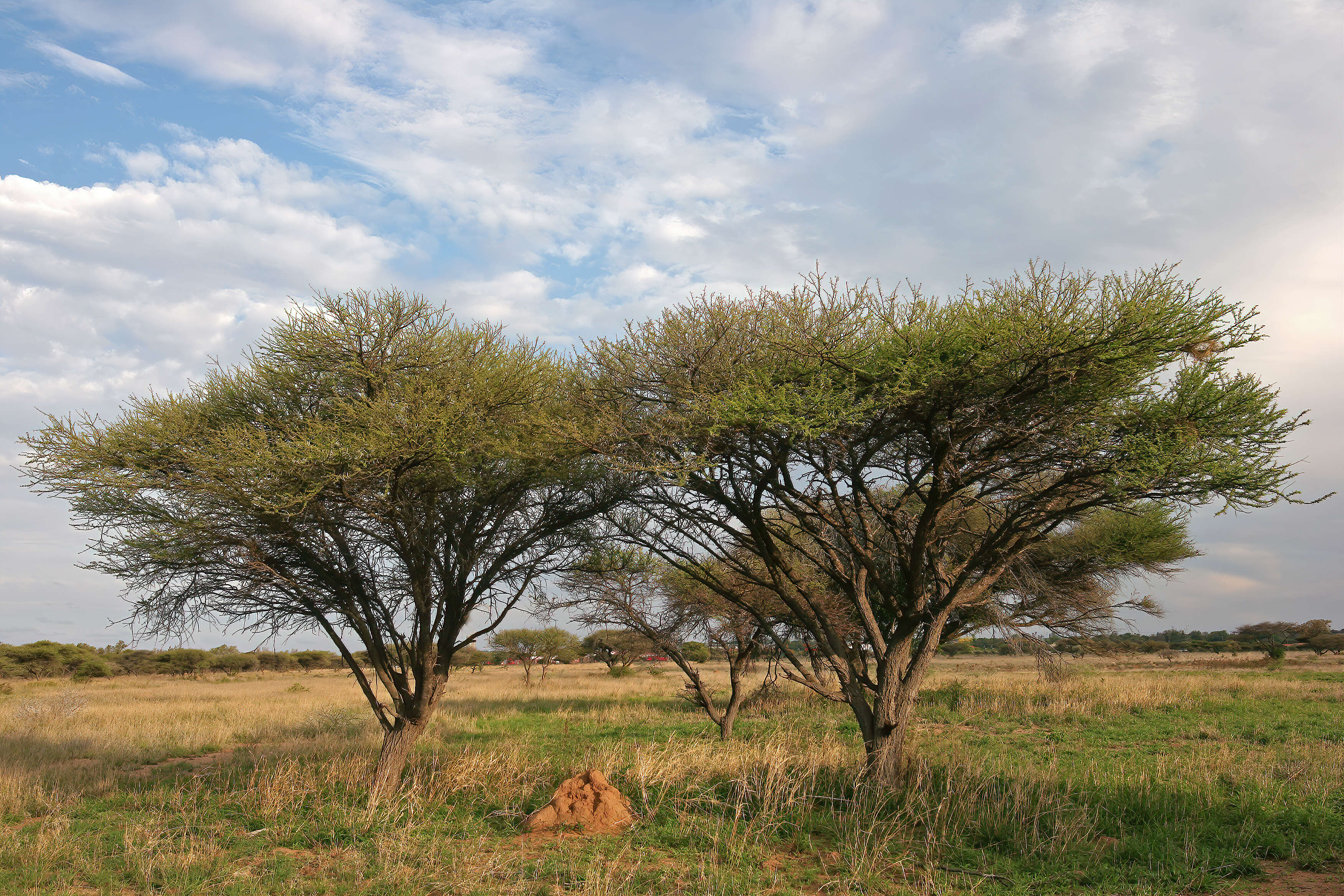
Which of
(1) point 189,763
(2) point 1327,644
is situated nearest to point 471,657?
(1) point 189,763

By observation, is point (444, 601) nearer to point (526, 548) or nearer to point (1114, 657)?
point (526, 548)

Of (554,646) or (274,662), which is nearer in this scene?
(554,646)

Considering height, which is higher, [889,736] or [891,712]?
[891,712]

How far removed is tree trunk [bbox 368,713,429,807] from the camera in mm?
10680

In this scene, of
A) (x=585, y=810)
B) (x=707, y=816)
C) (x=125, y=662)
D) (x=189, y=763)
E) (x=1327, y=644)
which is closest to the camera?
(x=585, y=810)

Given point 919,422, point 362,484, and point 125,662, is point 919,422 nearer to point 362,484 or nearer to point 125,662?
point 362,484

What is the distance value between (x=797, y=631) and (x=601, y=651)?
27.5 meters

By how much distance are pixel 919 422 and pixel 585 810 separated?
6.04m

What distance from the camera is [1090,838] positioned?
7820mm

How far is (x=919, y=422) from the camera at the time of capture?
929cm

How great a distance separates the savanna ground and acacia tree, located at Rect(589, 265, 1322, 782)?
166 cm

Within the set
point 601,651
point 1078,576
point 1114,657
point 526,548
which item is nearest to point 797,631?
point 1078,576

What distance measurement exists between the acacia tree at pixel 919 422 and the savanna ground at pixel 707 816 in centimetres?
166

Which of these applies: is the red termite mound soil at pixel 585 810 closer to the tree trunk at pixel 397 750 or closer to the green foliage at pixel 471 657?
the tree trunk at pixel 397 750
